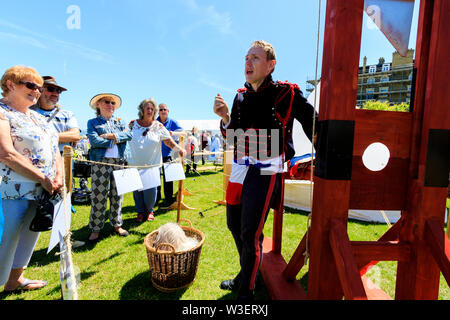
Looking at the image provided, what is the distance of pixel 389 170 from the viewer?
1294mm

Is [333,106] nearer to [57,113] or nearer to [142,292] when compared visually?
[142,292]

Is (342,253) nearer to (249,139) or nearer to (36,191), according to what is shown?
(249,139)

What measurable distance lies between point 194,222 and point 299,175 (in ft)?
7.66

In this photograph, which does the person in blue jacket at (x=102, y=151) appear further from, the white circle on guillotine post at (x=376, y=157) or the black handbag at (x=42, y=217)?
the white circle on guillotine post at (x=376, y=157)

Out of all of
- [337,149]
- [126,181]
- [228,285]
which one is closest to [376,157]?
[337,149]

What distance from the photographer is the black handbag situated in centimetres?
170

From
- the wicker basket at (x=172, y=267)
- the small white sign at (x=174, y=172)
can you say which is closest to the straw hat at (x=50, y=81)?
the small white sign at (x=174, y=172)

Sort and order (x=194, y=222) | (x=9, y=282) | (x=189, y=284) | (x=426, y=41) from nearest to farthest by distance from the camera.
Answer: (x=426, y=41), (x=9, y=282), (x=189, y=284), (x=194, y=222)

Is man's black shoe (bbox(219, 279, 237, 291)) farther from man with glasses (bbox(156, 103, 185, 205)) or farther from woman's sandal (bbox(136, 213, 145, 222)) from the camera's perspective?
man with glasses (bbox(156, 103, 185, 205))

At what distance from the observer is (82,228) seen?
346cm

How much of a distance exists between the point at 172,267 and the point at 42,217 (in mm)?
1123

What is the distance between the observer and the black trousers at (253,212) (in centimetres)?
158

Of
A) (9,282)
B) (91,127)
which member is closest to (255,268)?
(9,282)

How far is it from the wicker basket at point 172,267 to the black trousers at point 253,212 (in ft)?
1.92
